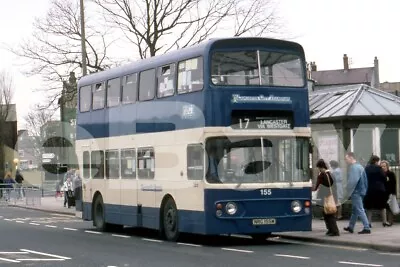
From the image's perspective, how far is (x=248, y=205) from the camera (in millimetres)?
17641

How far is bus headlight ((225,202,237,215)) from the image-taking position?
17516 millimetres

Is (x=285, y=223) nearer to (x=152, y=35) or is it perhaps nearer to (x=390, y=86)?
(x=152, y=35)

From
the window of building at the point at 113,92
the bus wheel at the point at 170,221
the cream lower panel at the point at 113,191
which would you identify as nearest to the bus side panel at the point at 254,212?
the bus wheel at the point at 170,221

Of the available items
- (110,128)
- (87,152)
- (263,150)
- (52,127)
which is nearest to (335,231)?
(263,150)

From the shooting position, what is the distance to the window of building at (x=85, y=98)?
24359 millimetres

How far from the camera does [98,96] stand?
23703 mm

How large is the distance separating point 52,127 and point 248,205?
5764 cm

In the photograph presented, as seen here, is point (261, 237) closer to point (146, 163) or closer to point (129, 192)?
point (146, 163)

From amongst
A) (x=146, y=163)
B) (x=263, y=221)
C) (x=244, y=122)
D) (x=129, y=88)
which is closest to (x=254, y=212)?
(x=263, y=221)

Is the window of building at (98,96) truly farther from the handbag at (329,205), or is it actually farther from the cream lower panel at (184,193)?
the handbag at (329,205)

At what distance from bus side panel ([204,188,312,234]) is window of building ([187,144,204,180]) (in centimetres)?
56

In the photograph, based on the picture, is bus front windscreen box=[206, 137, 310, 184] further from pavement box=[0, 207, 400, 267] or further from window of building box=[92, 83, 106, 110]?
window of building box=[92, 83, 106, 110]

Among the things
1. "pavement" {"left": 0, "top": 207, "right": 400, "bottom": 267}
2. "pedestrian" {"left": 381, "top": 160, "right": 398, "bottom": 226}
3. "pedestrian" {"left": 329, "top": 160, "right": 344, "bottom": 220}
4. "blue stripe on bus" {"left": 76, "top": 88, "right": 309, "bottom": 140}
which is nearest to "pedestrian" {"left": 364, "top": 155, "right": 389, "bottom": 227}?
"pedestrian" {"left": 381, "top": 160, "right": 398, "bottom": 226}

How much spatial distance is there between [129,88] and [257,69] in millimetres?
4703
